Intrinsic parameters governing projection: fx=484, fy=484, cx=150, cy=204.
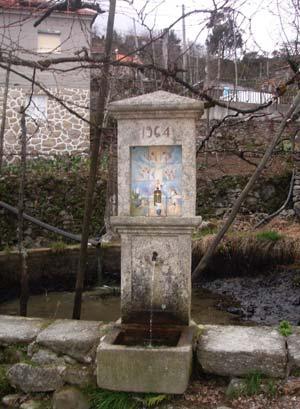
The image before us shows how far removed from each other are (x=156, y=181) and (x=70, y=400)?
63.8 inches

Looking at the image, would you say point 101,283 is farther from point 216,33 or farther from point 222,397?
point 222,397

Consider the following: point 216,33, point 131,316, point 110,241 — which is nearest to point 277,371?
point 131,316

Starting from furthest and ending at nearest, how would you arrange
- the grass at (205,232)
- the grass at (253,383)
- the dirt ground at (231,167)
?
the dirt ground at (231,167) < the grass at (205,232) < the grass at (253,383)

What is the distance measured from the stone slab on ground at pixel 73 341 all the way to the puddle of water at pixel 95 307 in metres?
3.88

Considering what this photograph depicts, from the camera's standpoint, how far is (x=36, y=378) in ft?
11.1

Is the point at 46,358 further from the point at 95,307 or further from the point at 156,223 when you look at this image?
the point at 95,307

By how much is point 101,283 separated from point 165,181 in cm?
673

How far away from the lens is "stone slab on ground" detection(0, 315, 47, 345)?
143 inches

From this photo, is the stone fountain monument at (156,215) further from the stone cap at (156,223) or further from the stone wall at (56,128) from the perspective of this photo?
the stone wall at (56,128)

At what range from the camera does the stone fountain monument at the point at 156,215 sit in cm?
346

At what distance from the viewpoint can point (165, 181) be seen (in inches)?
140

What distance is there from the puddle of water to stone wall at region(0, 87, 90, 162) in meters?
8.43

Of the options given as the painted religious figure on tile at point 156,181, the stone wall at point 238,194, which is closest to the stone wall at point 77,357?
the painted religious figure on tile at point 156,181

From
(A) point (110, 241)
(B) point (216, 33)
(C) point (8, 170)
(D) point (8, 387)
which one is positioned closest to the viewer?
(D) point (8, 387)
